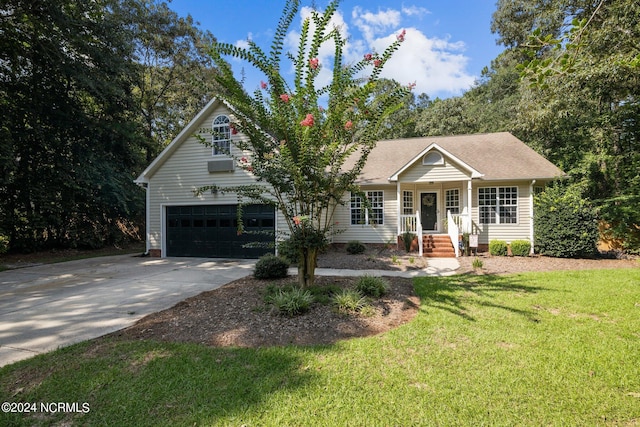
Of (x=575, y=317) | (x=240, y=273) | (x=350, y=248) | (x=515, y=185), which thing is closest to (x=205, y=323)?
(x=240, y=273)

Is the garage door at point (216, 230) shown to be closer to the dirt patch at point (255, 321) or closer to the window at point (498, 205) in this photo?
the dirt patch at point (255, 321)

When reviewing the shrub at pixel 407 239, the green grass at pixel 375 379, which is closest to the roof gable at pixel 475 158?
the shrub at pixel 407 239

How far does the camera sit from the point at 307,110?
5566mm

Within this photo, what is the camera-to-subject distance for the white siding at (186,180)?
12516mm

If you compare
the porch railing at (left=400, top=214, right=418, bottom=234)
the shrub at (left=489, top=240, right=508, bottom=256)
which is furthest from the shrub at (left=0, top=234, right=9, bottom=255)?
the shrub at (left=489, top=240, right=508, bottom=256)

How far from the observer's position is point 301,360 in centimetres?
365

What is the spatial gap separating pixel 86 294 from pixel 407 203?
1173cm

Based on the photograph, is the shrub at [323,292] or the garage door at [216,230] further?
the garage door at [216,230]

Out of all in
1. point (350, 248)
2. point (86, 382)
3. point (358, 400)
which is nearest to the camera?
point (358, 400)

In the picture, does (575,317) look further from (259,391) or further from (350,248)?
(350,248)

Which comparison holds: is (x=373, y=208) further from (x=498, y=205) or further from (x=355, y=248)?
(x=498, y=205)

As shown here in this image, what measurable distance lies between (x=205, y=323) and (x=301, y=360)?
2029 mm

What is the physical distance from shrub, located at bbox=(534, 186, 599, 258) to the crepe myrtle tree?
8.71m

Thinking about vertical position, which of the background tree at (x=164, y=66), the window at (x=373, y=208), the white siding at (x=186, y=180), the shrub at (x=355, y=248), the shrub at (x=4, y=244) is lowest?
the shrub at (x=355, y=248)
